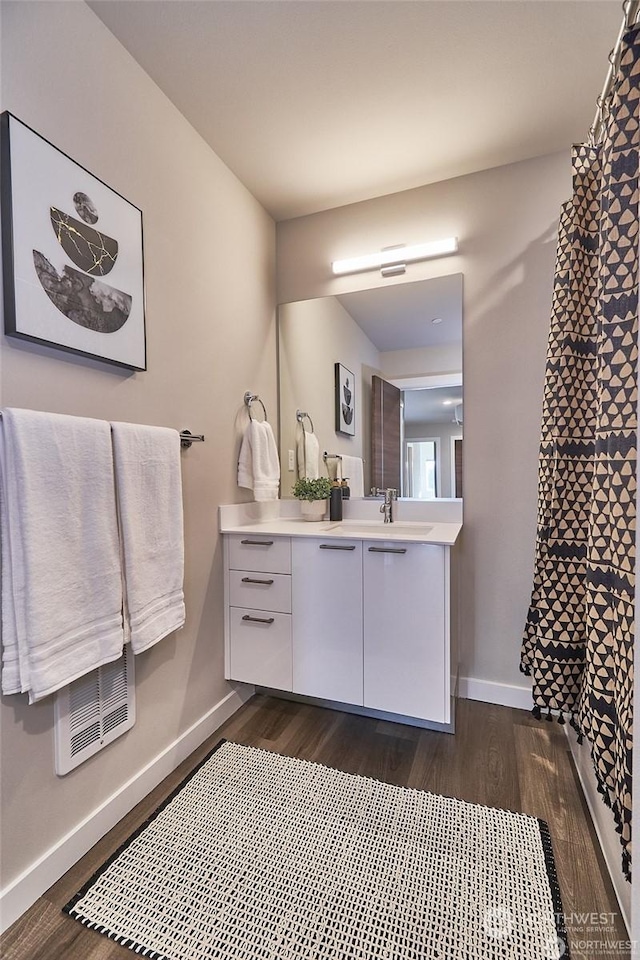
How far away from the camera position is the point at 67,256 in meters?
1.21

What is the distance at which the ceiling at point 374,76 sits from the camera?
4.40 ft

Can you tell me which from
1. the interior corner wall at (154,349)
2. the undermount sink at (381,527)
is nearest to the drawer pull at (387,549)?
the undermount sink at (381,527)

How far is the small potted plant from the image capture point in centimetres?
221

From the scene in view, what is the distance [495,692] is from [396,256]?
219 centimetres

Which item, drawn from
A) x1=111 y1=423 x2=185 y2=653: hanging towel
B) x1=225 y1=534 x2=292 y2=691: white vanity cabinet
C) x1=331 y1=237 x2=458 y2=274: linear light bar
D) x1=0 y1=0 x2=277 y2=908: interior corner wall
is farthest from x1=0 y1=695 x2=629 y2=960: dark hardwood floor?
x1=331 y1=237 x2=458 y2=274: linear light bar

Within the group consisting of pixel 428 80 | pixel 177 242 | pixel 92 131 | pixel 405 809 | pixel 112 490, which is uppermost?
pixel 428 80

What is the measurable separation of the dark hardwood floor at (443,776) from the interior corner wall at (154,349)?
0.42ft

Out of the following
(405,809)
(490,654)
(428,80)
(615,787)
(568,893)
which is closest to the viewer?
(615,787)

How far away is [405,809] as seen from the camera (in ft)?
4.60

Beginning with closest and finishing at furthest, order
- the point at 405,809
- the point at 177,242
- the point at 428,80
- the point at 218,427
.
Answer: the point at 405,809
the point at 428,80
the point at 177,242
the point at 218,427

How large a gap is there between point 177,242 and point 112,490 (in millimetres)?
1038

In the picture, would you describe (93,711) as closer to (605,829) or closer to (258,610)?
(258,610)

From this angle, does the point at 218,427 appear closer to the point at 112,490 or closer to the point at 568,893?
the point at 112,490

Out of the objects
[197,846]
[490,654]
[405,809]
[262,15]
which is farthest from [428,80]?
[197,846]
